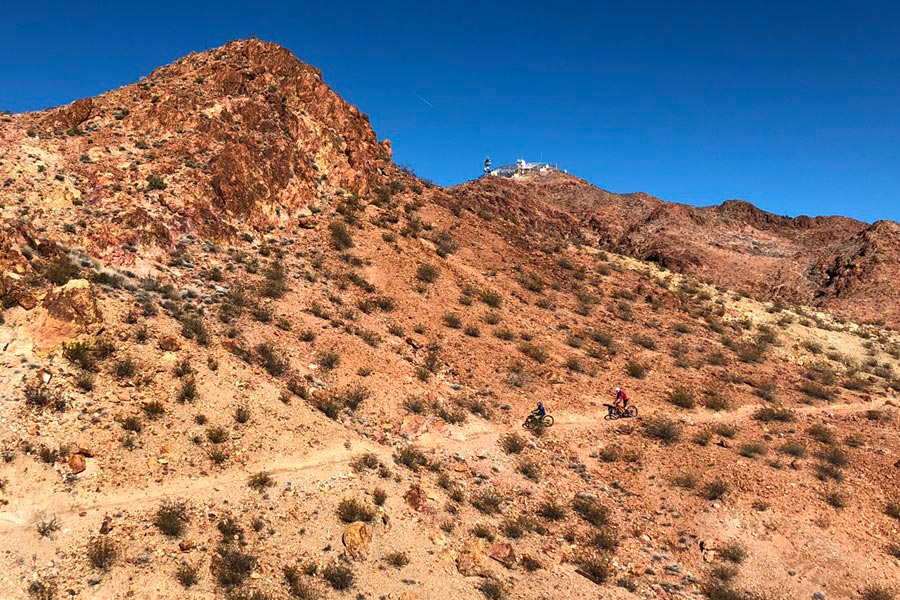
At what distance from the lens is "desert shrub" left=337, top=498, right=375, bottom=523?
32.4 feet

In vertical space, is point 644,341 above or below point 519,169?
below

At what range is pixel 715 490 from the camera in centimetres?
1215

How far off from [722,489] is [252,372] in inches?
478

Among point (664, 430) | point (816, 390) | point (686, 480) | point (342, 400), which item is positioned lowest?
point (686, 480)

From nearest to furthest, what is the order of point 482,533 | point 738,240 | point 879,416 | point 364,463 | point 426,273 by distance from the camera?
1. point 482,533
2. point 364,463
3. point 879,416
4. point 426,273
5. point 738,240

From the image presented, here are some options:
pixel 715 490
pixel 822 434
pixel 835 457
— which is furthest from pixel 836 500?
pixel 822 434

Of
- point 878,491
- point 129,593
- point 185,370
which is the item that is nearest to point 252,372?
point 185,370

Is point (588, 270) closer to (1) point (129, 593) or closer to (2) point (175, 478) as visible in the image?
(2) point (175, 478)

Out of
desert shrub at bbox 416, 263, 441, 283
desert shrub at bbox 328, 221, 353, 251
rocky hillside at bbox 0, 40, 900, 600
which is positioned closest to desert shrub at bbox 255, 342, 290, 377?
rocky hillside at bbox 0, 40, 900, 600

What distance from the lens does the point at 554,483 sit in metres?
12.8

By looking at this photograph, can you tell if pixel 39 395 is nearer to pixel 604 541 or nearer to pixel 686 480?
pixel 604 541

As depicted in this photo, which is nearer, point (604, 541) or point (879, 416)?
point (604, 541)

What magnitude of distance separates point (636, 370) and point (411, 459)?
33.0 ft

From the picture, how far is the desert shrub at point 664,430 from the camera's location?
14.6 meters
